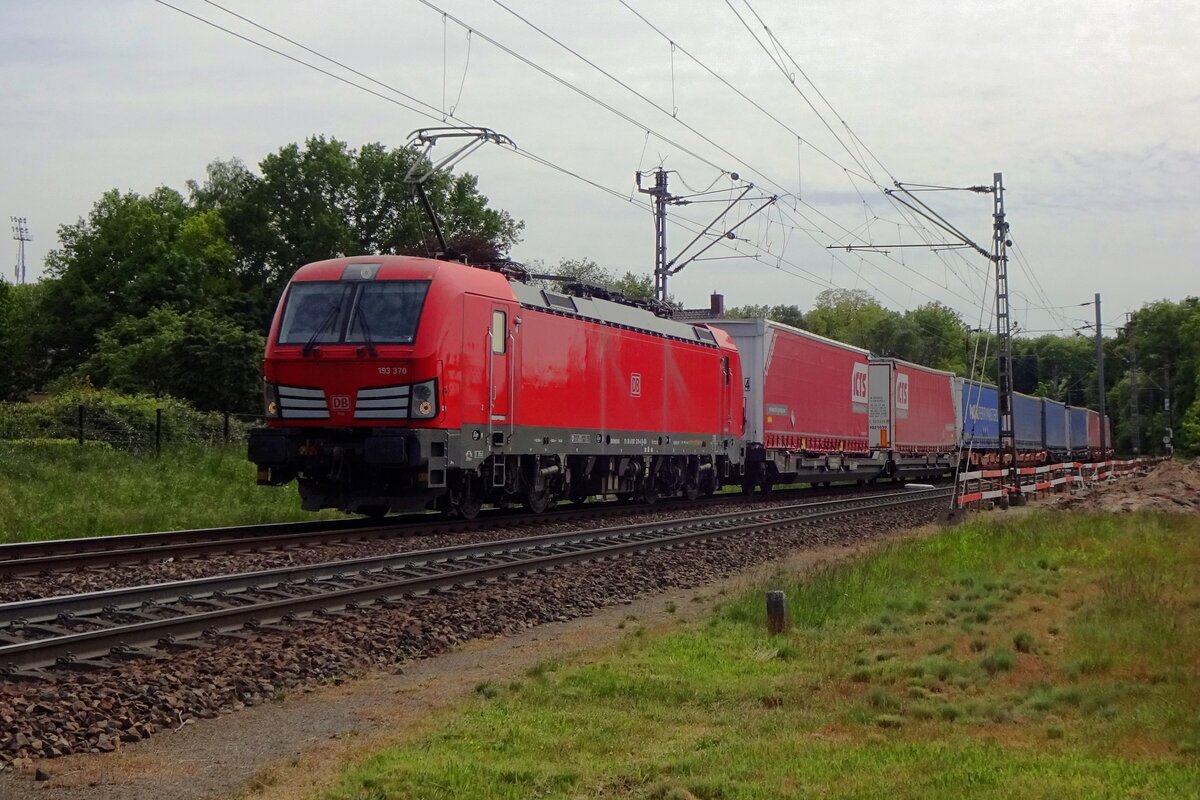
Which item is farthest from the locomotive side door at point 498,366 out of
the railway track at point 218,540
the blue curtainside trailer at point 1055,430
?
the blue curtainside trailer at point 1055,430

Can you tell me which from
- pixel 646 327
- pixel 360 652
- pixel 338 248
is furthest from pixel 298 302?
pixel 338 248

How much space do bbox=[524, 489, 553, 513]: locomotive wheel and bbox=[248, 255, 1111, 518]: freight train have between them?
39mm

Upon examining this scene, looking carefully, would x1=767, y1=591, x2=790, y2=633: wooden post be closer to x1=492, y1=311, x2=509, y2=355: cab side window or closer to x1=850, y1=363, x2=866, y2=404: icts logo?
x1=492, y1=311, x2=509, y2=355: cab side window

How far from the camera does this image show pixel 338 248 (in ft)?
210

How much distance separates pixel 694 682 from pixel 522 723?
5.37 feet

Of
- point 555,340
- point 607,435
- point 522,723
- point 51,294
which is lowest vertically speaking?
point 522,723

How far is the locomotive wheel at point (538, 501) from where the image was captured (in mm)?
21719

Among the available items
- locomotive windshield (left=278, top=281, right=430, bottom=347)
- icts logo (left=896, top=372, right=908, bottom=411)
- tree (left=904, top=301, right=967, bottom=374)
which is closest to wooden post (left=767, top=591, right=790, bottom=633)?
locomotive windshield (left=278, top=281, right=430, bottom=347)

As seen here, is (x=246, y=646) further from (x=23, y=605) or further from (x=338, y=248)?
(x=338, y=248)

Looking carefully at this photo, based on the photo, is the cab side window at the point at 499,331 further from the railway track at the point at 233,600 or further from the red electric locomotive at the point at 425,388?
the railway track at the point at 233,600

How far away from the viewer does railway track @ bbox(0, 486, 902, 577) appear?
1366 centimetres

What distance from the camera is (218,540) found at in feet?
54.2

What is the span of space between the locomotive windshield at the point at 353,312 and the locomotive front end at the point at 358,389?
0.05 feet

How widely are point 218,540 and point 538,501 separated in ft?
21.9
